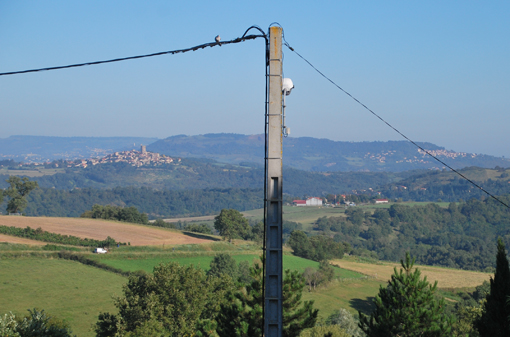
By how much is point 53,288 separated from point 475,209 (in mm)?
175997

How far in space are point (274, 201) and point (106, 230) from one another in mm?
73921

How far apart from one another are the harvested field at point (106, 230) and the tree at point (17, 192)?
18678 millimetres

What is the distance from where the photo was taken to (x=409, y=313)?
56.7 feet

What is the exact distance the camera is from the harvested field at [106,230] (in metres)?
70.6

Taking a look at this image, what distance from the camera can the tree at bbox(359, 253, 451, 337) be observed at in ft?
55.9

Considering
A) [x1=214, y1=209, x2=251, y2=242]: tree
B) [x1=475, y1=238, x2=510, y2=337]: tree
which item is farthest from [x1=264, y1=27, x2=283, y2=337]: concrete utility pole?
[x1=214, y1=209, x2=251, y2=242]: tree

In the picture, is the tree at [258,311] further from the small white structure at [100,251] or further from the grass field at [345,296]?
the small white structure at [100,251]

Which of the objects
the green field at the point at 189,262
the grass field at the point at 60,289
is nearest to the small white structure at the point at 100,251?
the green field at the point at 189,262

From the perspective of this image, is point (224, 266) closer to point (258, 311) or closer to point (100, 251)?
point (100, 251)

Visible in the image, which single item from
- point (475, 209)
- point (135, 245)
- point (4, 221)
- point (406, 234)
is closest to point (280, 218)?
point (135, 245)

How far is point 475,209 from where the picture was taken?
186 m

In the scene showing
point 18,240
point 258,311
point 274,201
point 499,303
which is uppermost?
point 274,201

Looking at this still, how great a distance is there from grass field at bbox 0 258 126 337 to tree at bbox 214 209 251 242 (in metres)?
32.8

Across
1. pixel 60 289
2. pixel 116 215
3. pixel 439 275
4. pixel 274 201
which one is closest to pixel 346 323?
pixel 60 289
